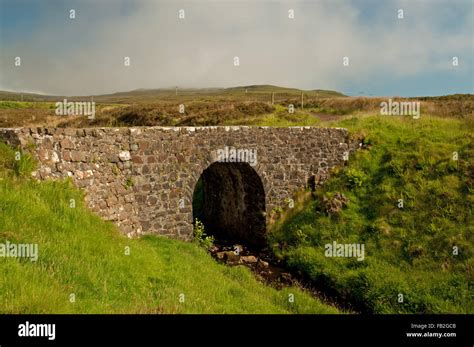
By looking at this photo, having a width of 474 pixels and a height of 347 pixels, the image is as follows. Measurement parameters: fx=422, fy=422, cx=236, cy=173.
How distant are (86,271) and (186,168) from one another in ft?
25.9

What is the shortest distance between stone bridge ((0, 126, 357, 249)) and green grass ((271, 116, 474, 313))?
4.48 feet

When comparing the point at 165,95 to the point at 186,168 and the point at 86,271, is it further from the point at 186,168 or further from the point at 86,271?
the point at 86,271

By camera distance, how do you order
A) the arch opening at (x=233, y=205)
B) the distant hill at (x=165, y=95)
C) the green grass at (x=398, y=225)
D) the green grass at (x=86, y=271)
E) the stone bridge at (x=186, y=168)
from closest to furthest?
1. the green grass at (x=86, y=271)
2. the stone bridge at (x=186, y=168)
3. the green grass at (x=398, y=225)
4. the arch opening at (x=233, y=205)
5. the distant hill at (x=165, y=95)

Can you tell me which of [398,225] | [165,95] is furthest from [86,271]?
[165,95]

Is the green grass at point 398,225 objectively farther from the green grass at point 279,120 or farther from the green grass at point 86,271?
the green grass at point 279,120

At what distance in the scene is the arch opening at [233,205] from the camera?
18594 millimetres

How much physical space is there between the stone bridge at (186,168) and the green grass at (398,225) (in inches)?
53.7

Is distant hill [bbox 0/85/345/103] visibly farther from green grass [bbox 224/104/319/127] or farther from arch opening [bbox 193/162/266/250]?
arch opening [bbox 193/162/266/250]

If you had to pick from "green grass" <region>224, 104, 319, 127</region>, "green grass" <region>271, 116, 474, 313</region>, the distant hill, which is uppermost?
the distant hill

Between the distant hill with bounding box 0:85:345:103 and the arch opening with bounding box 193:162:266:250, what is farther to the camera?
the distant hill with bounding box 0:85:345:103

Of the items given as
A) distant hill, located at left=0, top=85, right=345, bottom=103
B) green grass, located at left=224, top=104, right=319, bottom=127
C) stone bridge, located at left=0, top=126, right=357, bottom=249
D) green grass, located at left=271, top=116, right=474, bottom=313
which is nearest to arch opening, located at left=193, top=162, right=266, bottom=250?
stone bridge, located at left=0, top=126, right=357, bottom=249

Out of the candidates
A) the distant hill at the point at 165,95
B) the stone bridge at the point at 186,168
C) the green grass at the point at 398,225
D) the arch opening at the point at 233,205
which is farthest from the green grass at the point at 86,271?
the distant hill at the point at 165,95

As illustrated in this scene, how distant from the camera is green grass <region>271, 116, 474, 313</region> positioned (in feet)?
41.4

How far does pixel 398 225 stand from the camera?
15773mm
